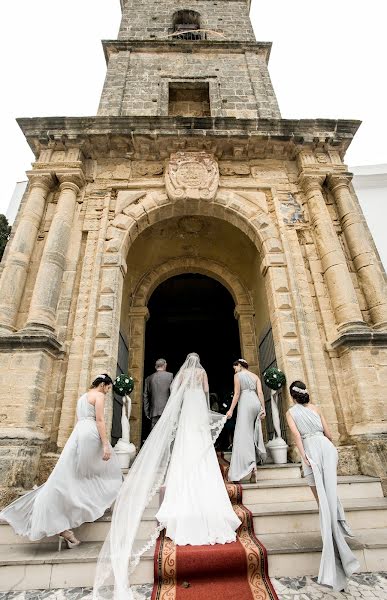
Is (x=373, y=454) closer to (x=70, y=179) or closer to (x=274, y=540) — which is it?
(x=274, y=540)

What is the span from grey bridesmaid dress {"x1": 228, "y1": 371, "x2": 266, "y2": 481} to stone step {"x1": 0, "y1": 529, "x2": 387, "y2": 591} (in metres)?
1.22

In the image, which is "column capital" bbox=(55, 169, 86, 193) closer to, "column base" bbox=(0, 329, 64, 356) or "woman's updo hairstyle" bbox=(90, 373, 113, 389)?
"column base" bbox=(0, 329, 64, 356)

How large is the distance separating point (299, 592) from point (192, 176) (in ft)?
22.8

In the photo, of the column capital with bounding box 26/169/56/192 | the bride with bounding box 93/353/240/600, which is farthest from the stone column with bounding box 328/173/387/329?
the column capital with bounding box 26/169/56/192

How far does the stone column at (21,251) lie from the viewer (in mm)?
5477

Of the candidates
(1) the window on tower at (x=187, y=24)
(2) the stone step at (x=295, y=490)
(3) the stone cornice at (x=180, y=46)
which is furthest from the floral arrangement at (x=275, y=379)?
(1) the window on tower at (x=187, y=24)

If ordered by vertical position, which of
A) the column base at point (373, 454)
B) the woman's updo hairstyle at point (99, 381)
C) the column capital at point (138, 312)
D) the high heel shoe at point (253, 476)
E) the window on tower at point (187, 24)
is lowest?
the high heel shoe at point (253, 476)

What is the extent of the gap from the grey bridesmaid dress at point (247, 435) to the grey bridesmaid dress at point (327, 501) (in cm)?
136

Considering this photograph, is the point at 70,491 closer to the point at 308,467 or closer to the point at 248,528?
the point at 248,528

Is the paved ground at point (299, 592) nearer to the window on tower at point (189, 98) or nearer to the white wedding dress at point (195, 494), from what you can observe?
the white wedding dress at point (195, 494)

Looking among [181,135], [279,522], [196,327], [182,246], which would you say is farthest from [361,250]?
[196,327]

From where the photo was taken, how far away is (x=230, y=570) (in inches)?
109

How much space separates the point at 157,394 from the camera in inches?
231

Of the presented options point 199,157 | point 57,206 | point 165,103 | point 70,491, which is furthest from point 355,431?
point 165,103
